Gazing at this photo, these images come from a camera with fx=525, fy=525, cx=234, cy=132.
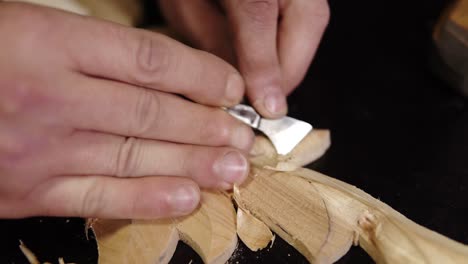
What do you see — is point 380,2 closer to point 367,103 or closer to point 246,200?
point 367,103

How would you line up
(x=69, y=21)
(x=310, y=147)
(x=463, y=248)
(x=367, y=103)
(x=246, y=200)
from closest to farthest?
(x=69, y=21)
(x=463, y=248)
(x=246, y=200)
(x=310, y=147)
(x=367, y=103)

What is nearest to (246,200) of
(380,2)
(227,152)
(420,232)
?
(227,152)

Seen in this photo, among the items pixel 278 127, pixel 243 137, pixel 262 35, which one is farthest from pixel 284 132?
pixel 262 35

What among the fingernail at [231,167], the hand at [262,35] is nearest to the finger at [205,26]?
the hand at [262,35]

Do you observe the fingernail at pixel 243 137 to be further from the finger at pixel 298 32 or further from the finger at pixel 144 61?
the finger at pixel 298 32

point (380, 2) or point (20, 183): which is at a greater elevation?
point (380, 2)

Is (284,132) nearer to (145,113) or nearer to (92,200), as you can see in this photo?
(145,113)
